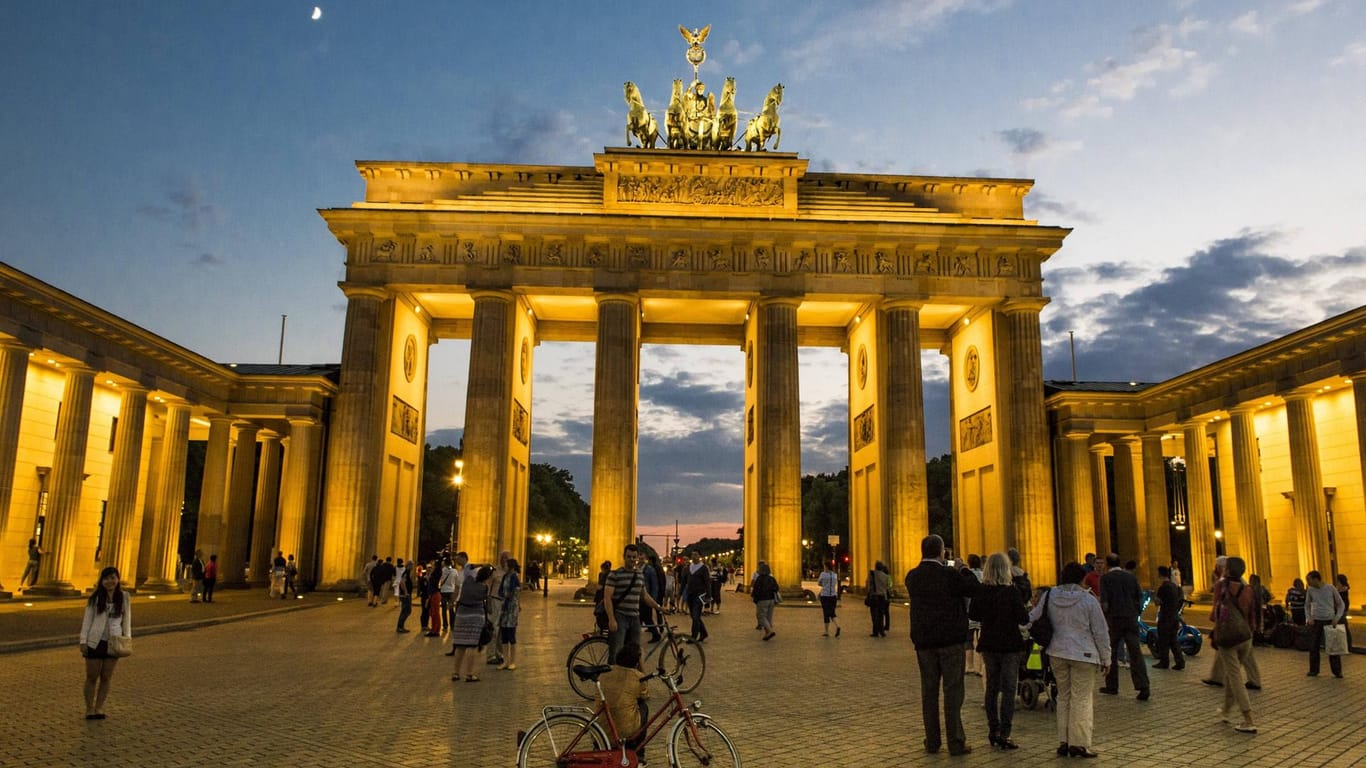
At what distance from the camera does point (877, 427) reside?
1631 inches

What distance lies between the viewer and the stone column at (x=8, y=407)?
1079 inches

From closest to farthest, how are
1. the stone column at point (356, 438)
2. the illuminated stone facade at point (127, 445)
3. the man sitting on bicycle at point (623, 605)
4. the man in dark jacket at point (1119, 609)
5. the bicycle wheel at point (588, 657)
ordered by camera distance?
the man sitting on bicycle at point (623, 605)
the bicycle wheel at point (588, 657)
the man in dark jacket at point (1119, 609)
the illuminated stone facade at point (127, 445)
the stone column at point (356, 438)

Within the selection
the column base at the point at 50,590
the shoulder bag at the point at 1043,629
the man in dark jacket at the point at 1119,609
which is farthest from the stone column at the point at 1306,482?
the column base at the point at 50,590

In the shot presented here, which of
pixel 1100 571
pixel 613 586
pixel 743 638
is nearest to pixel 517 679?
pixel 613 586

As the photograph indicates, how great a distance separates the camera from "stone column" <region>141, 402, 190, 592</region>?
3750 cm

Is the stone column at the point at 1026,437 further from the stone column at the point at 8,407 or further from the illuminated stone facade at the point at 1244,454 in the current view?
the stone column at the point at 8,407

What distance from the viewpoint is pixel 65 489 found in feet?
101

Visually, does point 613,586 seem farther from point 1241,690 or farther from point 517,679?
point 1241,690

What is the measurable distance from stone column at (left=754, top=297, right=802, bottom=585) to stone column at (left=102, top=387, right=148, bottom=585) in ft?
78.8

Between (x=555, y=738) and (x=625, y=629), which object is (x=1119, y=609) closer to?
(x=625, y=629)

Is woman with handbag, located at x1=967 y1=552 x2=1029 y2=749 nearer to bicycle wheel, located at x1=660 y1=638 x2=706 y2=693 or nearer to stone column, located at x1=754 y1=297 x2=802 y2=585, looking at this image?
bicycle wheel, located at x1=660 y1=638 x2=706 y2=693

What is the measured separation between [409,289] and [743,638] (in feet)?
82.1

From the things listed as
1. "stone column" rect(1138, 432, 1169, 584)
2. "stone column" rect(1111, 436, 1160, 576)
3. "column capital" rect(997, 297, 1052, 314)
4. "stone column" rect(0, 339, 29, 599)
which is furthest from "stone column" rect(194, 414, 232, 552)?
"stone column" rect(1138, 432, 1169, 584)

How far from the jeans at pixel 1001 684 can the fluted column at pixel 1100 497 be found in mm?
37557
